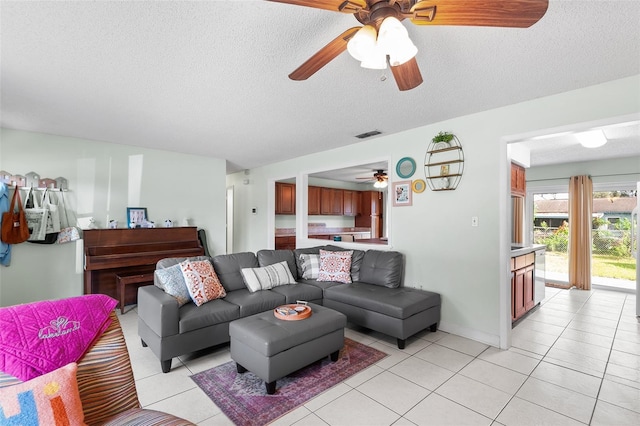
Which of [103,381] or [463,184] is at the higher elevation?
[463,184]

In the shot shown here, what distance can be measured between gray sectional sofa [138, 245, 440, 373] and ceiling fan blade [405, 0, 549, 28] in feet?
7.71

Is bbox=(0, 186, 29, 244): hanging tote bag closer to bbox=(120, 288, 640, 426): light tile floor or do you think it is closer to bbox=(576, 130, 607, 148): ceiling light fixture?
bbox=(120, 288, 640, 426): light tile floor

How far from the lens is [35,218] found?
3877 mm

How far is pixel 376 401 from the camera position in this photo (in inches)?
82.8

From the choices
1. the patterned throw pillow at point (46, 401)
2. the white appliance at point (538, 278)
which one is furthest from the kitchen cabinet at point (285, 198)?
the patterned throw pillow at point (46, 401)

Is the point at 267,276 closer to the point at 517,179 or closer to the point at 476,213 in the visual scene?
the point at 476,213

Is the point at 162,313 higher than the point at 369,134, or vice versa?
the point at 369,134

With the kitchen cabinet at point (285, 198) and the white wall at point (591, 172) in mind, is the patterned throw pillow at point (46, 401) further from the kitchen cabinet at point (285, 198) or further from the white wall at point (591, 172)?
the white wall at point (591, 172)

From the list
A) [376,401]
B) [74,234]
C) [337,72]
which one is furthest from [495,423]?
[74,234]

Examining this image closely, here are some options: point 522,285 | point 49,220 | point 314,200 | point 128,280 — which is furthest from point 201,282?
point 314,200

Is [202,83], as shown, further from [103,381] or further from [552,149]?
[552,149]

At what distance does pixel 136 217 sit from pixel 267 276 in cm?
264

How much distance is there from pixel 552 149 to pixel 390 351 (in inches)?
159

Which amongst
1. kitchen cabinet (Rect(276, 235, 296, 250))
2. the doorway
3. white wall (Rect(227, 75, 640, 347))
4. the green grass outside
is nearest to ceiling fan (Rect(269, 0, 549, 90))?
white wall (Rect(227, 75, 640, 347))
